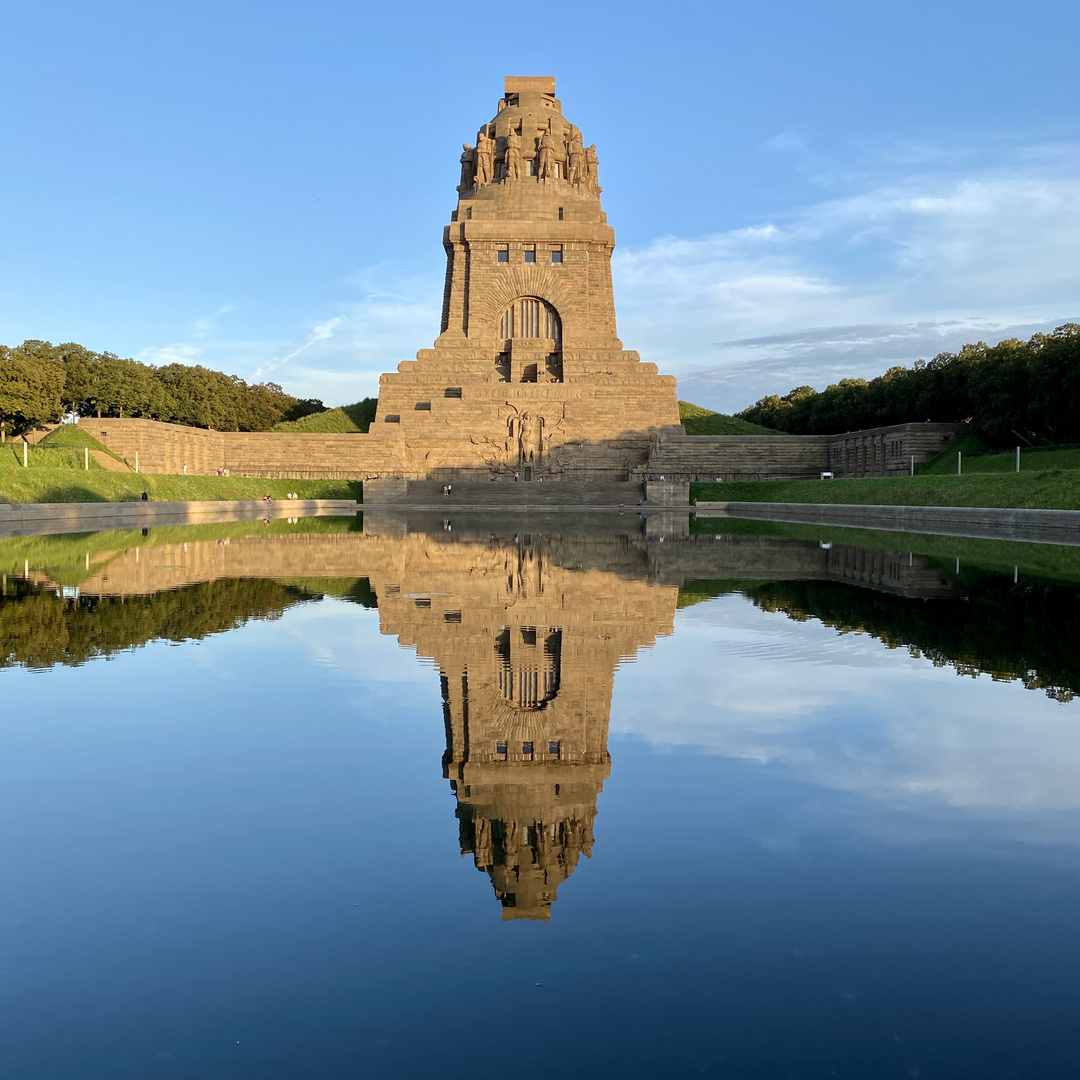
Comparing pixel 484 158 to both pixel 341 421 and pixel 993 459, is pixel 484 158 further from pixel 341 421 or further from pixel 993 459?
pixel 993 459

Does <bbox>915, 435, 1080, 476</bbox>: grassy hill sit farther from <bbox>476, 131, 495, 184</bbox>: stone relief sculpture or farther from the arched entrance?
<bbox>476, 131, 495, 184</bbox>: stone relief sculpture

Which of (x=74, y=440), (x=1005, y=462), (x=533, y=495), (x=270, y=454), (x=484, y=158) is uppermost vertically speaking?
(x=484, y=158)

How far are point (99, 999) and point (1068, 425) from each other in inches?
2148

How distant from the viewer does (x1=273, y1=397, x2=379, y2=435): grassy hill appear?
6994 cm

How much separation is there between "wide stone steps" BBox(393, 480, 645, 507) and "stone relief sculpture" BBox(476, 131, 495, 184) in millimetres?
26991

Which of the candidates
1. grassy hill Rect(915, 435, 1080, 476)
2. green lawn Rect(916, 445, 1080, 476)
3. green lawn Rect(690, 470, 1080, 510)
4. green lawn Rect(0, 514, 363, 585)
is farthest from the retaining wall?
green lawn Rect(0, 514, 363, 585)

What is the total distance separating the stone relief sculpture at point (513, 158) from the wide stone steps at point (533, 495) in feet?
86.6

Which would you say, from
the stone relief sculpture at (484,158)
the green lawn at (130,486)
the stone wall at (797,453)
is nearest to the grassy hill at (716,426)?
the stone wall at (797,453)

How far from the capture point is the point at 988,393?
5350 centimetres

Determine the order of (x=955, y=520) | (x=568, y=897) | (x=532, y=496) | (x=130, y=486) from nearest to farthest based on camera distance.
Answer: (x=568, y=897) < (x=955, y=520) < (x=130, y=486) < (x=532, y=496)

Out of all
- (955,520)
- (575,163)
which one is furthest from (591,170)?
(955,520)

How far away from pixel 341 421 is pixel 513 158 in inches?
847

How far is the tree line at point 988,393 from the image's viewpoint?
47.4 meters

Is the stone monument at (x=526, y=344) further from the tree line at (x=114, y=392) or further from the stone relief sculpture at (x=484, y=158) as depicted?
the tree line at (x=114, y=392)
